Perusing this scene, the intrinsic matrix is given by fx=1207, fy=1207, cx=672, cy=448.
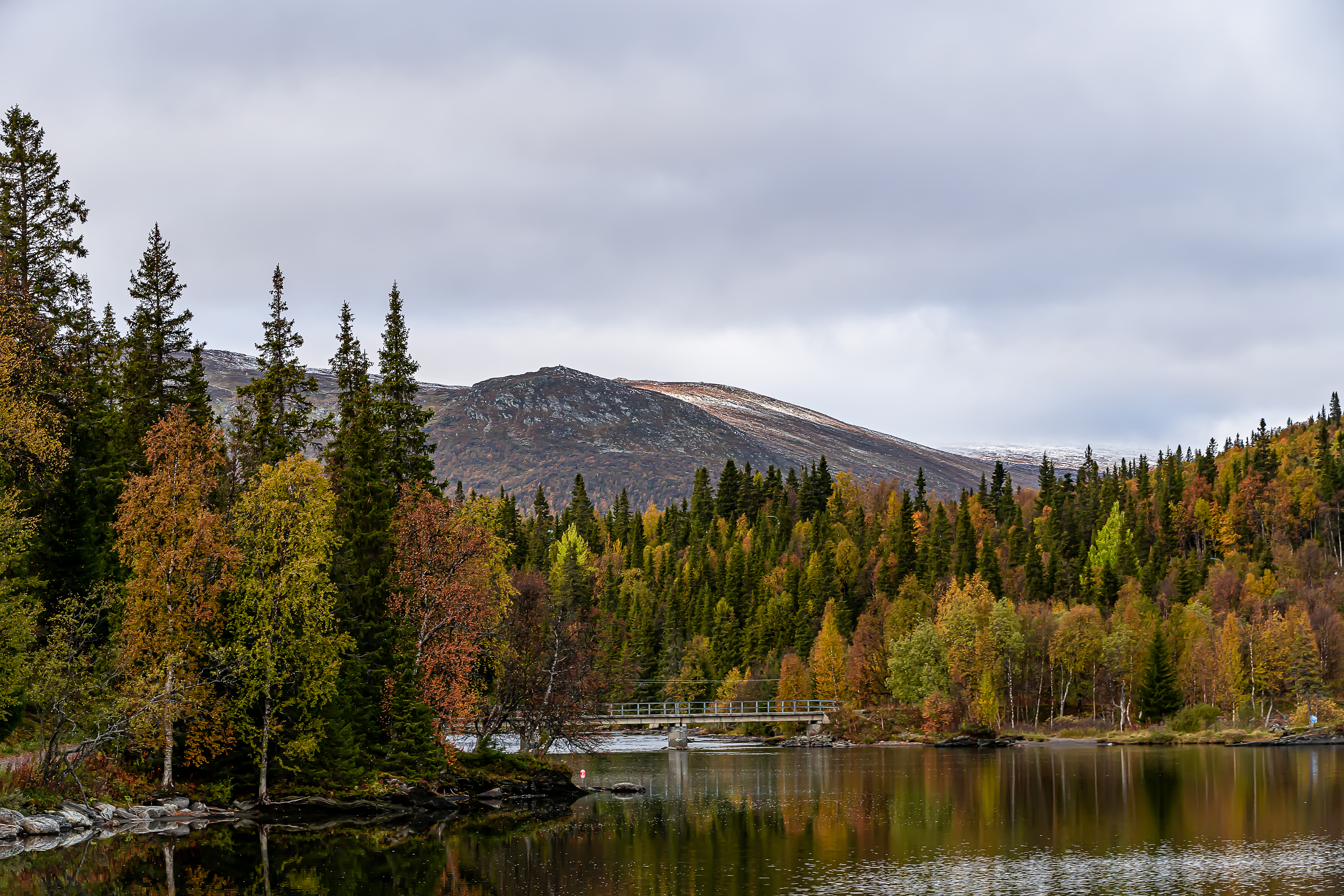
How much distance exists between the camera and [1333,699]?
14050 centimetres

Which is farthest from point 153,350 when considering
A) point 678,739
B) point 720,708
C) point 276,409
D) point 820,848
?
point 720,708

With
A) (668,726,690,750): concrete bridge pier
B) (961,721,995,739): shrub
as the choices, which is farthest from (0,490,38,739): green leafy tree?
(961,721,995,739): shrub

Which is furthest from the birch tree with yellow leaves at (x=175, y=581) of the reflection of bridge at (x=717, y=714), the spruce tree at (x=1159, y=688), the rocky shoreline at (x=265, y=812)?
the spruce tree at (x=1159, y=688)

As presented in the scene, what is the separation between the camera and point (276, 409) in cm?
7394

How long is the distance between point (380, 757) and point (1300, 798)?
53820 mm

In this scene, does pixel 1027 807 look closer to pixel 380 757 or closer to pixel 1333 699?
pixel 380 757

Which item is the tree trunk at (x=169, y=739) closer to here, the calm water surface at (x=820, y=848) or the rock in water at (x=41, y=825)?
the calm water surface at (x=820, y=848)

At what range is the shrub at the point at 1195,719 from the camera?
439 ft

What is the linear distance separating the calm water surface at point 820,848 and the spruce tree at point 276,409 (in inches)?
903

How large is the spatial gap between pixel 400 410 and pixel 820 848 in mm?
39144

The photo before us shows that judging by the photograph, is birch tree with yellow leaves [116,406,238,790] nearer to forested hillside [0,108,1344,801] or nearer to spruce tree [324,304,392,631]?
forested hillside [0,108,1344,801]

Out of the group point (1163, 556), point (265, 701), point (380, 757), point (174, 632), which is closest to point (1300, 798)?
point (380, 757)

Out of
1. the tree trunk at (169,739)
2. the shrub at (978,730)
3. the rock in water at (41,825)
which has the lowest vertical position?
the shrub at (978,730)

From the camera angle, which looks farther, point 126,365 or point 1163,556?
point 1163,556
